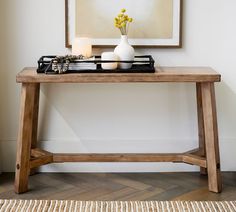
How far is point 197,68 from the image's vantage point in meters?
3.18

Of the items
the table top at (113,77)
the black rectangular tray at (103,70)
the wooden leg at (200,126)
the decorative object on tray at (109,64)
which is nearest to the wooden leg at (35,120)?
the black rectangular tray at (103,70)

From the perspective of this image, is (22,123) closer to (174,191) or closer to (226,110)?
(174,191)

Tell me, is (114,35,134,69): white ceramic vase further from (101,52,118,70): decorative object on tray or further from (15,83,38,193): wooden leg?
(15,83,38,193): wooden leg

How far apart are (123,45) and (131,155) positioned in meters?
0.66

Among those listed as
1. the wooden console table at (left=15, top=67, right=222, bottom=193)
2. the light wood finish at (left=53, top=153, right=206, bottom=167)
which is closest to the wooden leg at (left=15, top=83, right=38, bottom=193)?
the wooden console table at (left=15, top=67, right=222, bottom=193)

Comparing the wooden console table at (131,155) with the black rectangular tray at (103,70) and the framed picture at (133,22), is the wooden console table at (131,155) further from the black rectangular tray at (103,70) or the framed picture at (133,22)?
the framed picture at (133,22)

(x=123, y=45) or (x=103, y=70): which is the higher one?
(x=123, y=45)

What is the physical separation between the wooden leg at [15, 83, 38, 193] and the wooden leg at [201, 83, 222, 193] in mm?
980

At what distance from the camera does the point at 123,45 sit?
3008 mm

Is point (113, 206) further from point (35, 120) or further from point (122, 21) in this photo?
point (122, 21)

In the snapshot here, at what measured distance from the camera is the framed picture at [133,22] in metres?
3.18

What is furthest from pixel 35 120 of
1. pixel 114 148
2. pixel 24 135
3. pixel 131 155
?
pixel 131 155

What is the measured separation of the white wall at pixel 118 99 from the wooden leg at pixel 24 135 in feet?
1.30

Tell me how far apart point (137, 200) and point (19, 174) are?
2.27 feet
